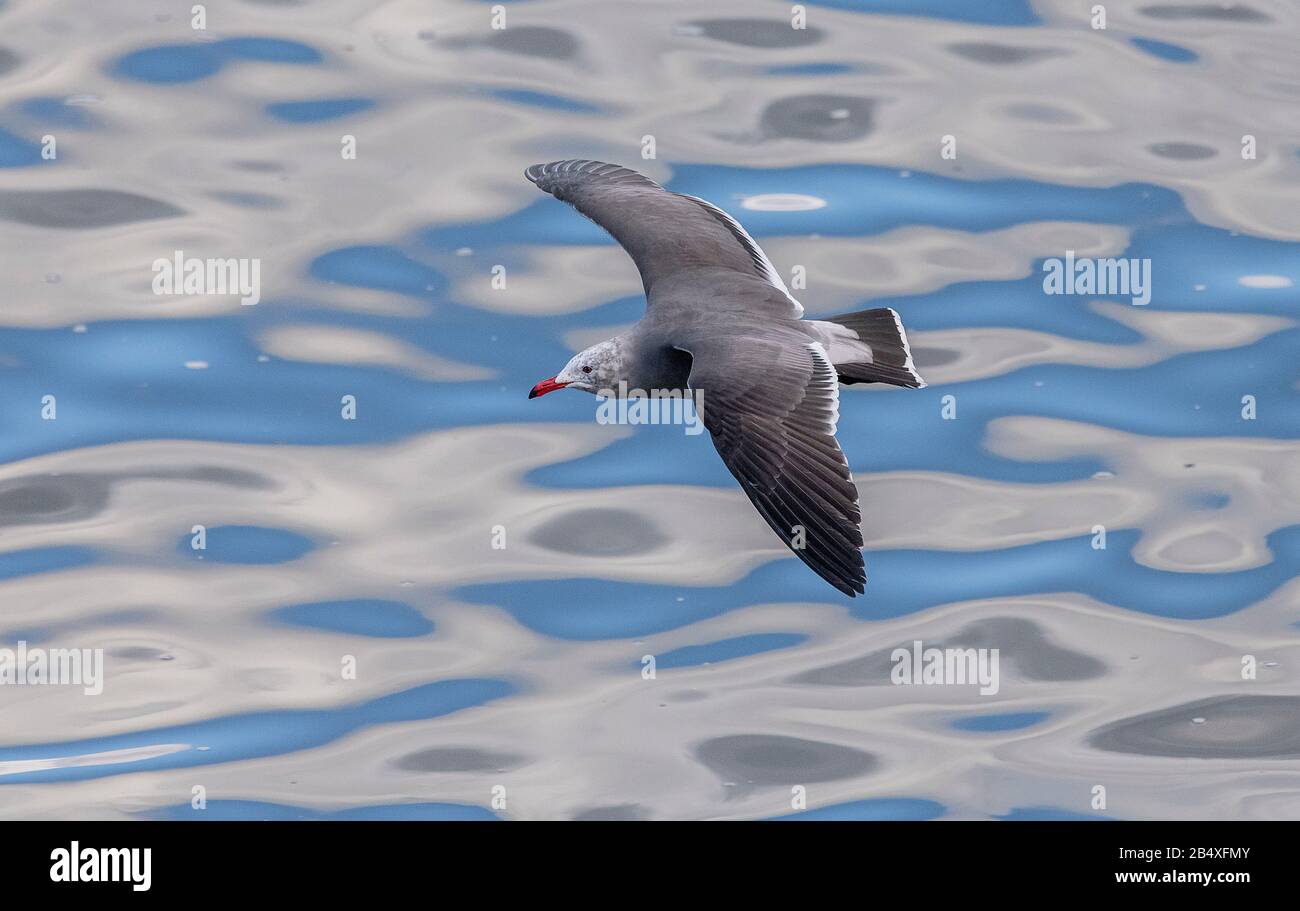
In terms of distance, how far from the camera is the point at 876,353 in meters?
12.4

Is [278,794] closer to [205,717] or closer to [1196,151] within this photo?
[205,717]

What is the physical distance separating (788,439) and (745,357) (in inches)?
26.8

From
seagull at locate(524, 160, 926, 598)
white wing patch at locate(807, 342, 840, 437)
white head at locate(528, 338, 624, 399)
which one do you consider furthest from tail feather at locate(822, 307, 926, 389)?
white head at locate(528, 338, 624, 399)

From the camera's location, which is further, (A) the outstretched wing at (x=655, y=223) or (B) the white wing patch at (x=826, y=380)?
(A) the outstretched wing at (x=655, y=223)

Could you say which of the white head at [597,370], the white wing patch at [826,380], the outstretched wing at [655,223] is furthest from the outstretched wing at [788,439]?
the outstretched wing at [655,223]

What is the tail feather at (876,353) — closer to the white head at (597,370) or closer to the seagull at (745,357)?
the seagull at (745,357)

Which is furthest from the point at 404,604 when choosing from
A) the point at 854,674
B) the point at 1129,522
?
the point at 1129,522

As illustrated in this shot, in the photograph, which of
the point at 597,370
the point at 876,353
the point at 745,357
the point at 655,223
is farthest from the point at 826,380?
the point at 655,223

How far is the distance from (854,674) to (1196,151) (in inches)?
288

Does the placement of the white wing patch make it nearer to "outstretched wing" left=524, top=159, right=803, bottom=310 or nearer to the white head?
"outstretched wing" left=524, top=159, right=803, bottom=310

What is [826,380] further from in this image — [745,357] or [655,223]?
[655,223]

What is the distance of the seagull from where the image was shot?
36.3ft

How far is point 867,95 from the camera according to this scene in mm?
19766

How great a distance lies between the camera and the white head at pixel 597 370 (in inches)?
500
